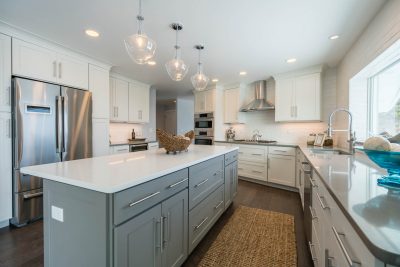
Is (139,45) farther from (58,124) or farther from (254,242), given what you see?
(254,242)

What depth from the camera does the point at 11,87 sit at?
84.7 inches

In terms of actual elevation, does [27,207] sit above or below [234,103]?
below

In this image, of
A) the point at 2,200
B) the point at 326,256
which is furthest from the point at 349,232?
the point at 2,200

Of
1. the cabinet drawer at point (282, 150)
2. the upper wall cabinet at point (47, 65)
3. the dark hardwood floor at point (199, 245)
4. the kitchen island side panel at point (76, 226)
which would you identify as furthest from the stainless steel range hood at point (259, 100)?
the kitchen island side panel at point (76, 226)

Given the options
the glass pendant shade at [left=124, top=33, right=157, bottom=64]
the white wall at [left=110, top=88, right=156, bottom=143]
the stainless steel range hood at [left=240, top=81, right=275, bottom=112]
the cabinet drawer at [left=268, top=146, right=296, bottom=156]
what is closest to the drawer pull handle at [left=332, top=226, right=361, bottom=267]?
the glass pendant shade at [left=124, top=33, right=157, bottom=64]

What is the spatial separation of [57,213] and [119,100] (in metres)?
3.25

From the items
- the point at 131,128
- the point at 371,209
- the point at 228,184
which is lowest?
the point at 228,184

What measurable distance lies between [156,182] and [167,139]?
0.81 meters

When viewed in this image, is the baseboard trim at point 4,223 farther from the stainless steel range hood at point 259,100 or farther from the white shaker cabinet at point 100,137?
the stainless steel range hood at point 259,100

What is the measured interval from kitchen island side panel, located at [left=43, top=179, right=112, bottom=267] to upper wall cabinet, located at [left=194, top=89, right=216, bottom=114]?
406cm

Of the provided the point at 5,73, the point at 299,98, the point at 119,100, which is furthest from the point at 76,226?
the point at 299,98

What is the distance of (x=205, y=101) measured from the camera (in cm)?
500

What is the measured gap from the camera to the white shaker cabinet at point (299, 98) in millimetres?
3417

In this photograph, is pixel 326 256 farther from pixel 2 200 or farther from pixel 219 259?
pixel 2 200
